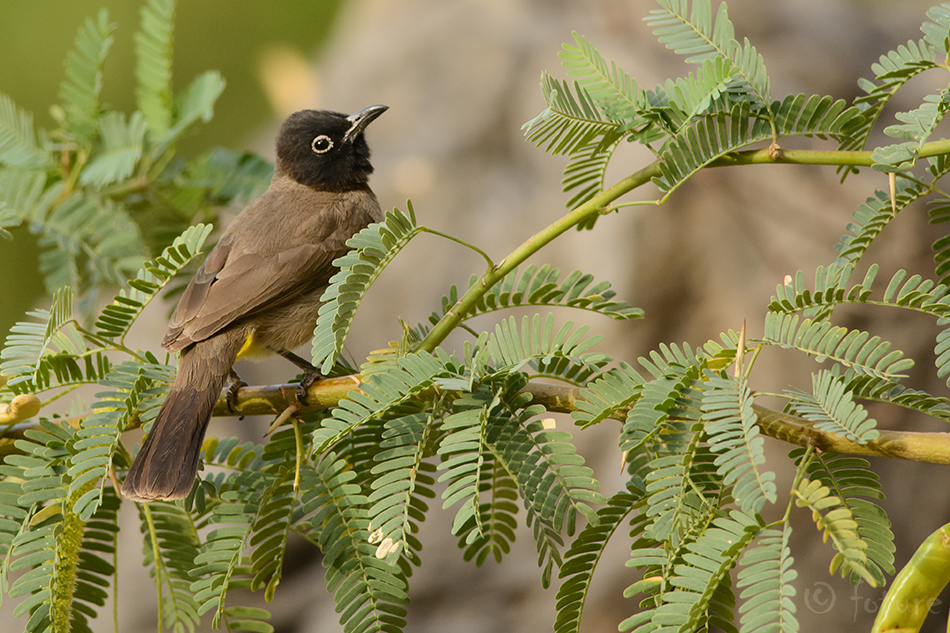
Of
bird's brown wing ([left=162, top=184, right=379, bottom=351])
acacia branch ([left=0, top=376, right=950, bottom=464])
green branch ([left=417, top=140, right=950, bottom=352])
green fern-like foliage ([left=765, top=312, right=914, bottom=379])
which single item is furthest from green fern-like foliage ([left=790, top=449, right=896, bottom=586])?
bird's brown wing ([left=162, top=184, right=379, bottom=351])

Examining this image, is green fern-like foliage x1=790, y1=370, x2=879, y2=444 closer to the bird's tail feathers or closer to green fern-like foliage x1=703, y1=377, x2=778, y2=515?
green fern-like foliage x1=703, y1=377, x2=778, y2=515

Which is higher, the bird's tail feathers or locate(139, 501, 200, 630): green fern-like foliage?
the bird's tail feathers

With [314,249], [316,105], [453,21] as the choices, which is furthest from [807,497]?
[316,105]

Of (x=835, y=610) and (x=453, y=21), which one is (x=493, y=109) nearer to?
(x=453, y=21)

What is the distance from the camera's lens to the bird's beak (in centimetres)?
323

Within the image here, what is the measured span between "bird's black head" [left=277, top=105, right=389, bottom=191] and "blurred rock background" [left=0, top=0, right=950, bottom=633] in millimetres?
1782

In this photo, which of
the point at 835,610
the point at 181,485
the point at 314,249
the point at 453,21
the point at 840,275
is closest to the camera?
the point at 840,275

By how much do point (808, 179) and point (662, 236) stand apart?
0.99 m

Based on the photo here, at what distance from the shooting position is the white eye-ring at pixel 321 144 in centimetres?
333

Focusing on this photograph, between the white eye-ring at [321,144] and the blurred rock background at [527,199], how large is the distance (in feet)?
6.04

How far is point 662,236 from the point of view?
189 inches

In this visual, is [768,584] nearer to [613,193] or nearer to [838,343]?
[838,343]

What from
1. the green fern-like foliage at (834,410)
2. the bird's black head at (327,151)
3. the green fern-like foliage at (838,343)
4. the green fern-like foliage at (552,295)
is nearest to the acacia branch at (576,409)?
the green fern-like foliage at (834,410)

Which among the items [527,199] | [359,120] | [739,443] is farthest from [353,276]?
[527,199]
